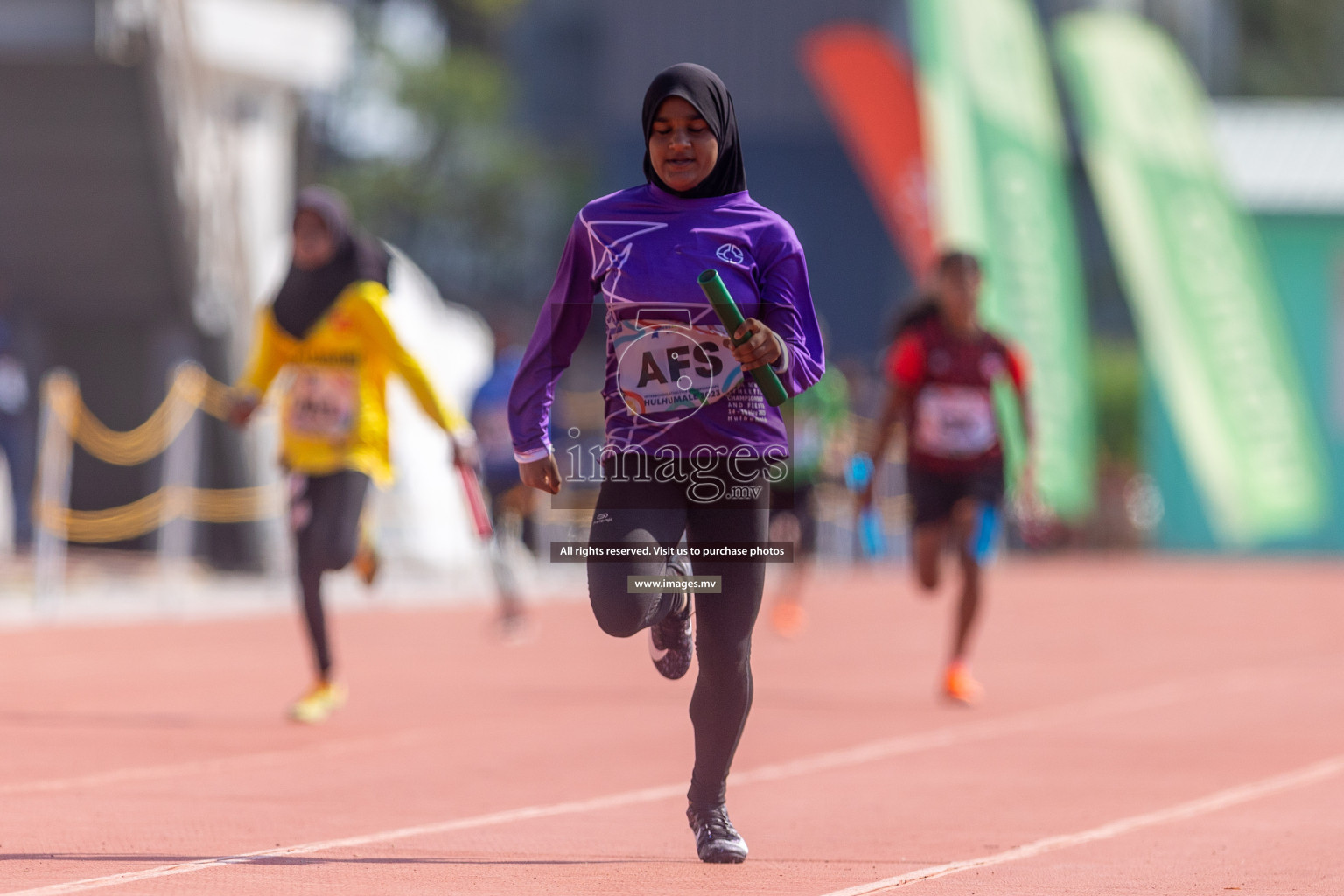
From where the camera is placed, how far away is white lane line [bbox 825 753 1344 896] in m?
5.60

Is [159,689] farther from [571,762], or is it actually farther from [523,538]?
[523,538]

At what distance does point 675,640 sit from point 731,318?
0.96 m

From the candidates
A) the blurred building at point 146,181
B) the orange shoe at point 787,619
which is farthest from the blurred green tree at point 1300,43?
the orange shoe at point 787,619

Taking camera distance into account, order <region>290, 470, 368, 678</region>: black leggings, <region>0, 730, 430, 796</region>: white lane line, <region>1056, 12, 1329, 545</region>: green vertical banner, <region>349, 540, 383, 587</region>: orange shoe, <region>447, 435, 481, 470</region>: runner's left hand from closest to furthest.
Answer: <region>0, 730, 430, 796</region>: white lane line
<region>447, 435, 481, 470</region>: runner's left hand
<region>290, 470, 368, 678</region>: black leggings
<region>349, 540, 383, 587</region>: orange shoe
<region>1056, 12, 1329, 545</region>: green vertical banner

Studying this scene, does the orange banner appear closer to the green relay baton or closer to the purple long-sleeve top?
the purple long-sleeve top

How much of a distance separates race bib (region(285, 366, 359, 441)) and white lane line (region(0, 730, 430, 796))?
52.8 inches

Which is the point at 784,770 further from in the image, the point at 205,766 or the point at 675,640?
the point at 675,640

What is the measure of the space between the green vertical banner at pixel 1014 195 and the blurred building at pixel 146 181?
20.1 feet

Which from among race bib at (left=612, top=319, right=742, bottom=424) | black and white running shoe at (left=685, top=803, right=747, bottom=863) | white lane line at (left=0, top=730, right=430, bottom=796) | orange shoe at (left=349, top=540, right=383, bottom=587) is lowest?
white lane line at (left=0, top=730, right=430, bottom=796)

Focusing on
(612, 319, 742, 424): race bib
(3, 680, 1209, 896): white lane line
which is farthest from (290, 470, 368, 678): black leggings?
(612, 319, 742, 424): race bib

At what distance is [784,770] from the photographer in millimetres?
8102

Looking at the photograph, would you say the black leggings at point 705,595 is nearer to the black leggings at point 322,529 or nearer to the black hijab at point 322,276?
the black leggings at point 322,529

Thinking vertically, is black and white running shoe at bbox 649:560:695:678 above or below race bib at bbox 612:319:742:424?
below

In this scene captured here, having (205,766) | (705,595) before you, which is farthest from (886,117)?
(705,595)
